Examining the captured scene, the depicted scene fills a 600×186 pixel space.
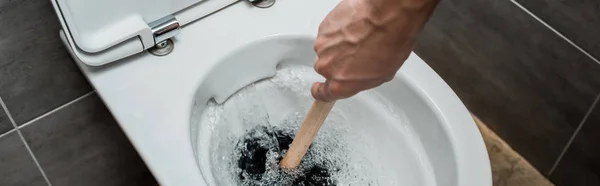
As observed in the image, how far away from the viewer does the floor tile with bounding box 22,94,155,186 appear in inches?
35.8

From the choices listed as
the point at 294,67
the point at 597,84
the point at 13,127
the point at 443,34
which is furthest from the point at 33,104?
the point at 597,84

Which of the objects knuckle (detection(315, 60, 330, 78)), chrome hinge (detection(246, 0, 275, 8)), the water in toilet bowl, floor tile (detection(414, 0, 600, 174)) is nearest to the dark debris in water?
the water in toilet bowl

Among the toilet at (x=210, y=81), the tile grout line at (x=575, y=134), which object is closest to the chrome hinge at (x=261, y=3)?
the toilet at (x=210, y=81)

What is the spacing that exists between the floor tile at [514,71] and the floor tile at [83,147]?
0.59 m

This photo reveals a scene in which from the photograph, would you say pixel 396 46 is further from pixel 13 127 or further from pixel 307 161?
pixel 13 127

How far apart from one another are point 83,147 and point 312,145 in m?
0.34

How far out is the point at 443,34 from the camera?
1200 millimetres

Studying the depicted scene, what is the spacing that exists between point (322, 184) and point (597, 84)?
47 centimetres

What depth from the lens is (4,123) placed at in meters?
0.86

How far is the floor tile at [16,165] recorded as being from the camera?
2.91 ft

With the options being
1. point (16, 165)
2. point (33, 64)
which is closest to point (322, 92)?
point (33, 64)

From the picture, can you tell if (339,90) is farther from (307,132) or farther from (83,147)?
(83,147)

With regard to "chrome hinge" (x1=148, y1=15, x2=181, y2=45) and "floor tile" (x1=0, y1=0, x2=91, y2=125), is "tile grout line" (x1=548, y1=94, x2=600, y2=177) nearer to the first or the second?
"chrome hinge" (x1=148, y1=15, x2=181, y2=45)

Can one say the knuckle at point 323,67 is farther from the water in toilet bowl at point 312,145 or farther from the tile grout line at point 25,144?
the tile grout line at point 25,144
